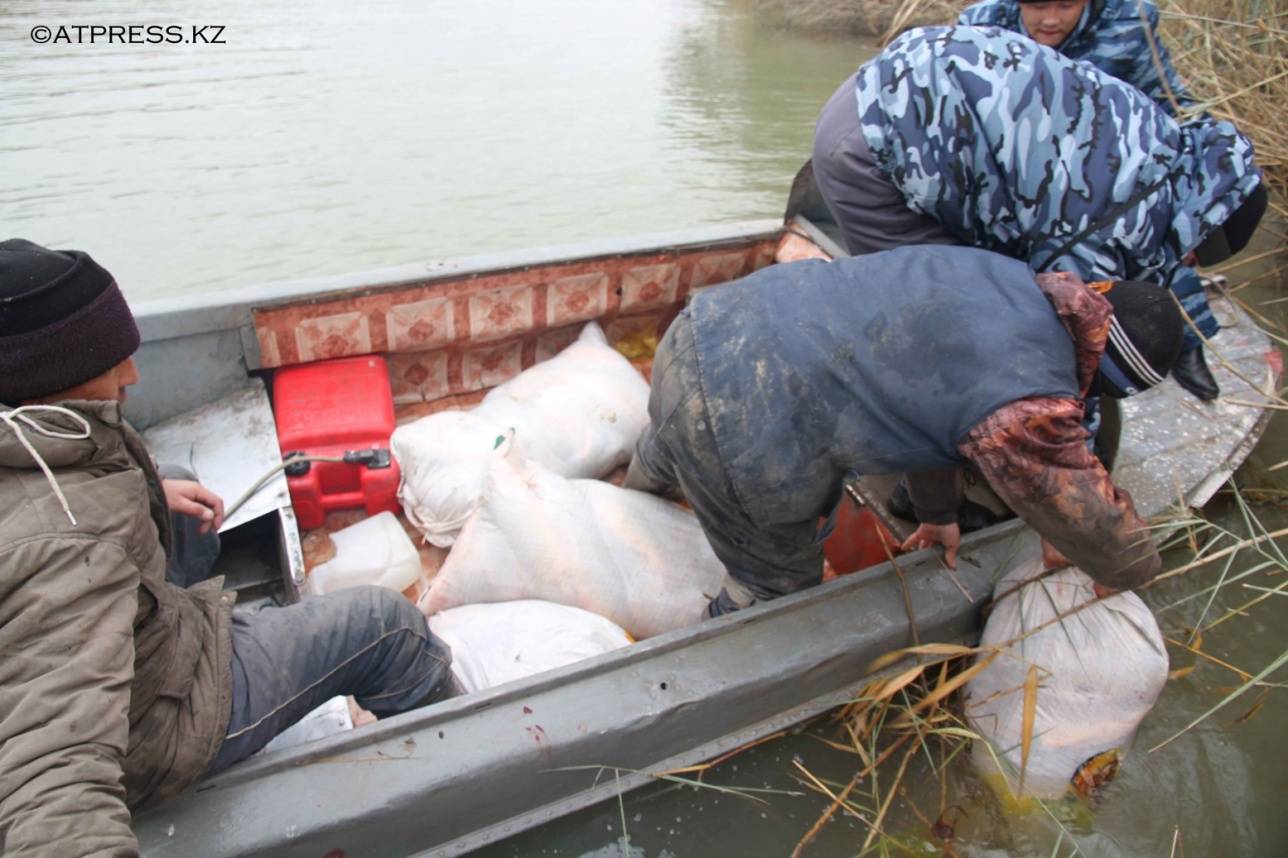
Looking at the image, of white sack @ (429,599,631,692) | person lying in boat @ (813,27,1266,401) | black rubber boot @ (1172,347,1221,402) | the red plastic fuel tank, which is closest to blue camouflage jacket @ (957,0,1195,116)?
person lying in boat @ (813,27,1266,401)

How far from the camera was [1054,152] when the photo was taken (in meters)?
1.91

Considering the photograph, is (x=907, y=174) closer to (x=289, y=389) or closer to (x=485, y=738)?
(x=485, y=738)

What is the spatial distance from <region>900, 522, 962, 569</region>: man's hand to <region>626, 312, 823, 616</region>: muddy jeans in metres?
0.32

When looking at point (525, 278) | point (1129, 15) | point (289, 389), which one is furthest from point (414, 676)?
point (1129, 15)

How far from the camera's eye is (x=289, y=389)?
106 inches

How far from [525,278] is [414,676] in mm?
1528

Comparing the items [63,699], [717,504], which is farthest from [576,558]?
[63,699]

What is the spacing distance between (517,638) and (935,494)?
1047 mm

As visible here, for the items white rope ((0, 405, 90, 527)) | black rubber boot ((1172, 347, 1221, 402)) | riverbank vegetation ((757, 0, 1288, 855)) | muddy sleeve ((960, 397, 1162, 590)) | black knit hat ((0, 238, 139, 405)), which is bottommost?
riverbank vegetation ((757, 0, 1288, 855))

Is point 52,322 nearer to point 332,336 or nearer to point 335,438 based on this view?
point 335,438

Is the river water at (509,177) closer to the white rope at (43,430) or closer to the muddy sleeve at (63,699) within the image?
the muddy sleeve at (63,699)

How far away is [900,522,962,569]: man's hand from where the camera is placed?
2210 mm

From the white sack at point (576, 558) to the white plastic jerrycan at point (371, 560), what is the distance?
0.61ft

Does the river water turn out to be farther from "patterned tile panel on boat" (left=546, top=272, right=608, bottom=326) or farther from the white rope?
"patterned tile panel on boat" (left=546, top=272, right=608, bottom=326)
